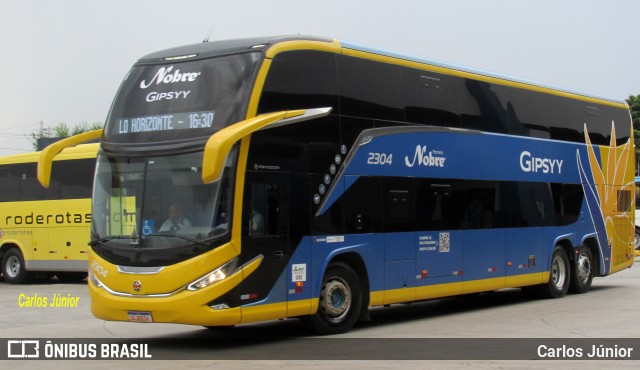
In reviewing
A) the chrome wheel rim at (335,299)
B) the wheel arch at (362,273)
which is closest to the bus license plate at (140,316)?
the chrome wheel rim at (335,299)

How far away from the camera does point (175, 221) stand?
1249 cm

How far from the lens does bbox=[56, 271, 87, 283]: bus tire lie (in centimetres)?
2916

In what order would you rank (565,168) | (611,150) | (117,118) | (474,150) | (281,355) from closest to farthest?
(281,355)
(117,118)
(474,150)
(565,168)
(611,150)

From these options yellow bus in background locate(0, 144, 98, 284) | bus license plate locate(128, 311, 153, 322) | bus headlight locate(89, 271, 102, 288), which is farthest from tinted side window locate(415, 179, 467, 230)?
yellow bus in background locate(0, 144, 98, 284)

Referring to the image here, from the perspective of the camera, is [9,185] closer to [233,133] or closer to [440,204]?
[440,204]

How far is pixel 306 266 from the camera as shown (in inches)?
535

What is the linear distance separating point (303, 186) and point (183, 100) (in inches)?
81.8

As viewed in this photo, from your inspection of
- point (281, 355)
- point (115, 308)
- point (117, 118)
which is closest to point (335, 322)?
point (281, 355)

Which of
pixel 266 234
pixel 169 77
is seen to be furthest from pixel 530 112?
pixel 169 77

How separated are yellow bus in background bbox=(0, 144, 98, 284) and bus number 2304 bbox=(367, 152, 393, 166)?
12.8 meters

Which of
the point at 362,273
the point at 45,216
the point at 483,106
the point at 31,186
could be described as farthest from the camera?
the point at 31,186

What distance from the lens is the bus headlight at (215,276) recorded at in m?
12.2

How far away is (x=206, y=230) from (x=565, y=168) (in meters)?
10.6

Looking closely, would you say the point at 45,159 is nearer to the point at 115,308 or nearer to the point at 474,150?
the point at 115,308
